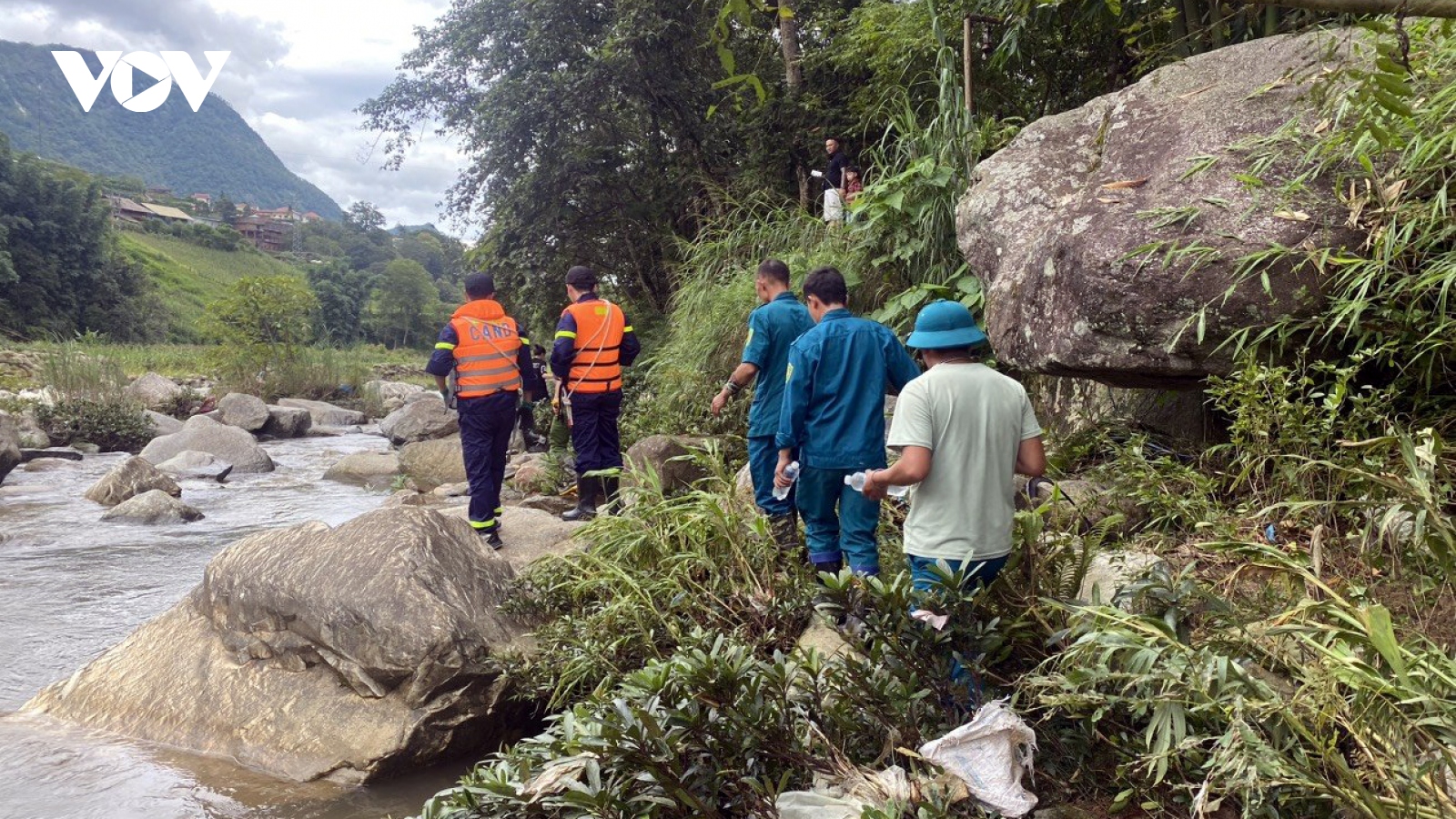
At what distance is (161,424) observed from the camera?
57.4 ft

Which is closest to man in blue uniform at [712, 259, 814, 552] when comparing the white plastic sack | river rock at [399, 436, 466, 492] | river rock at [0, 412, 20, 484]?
the white plastic sack

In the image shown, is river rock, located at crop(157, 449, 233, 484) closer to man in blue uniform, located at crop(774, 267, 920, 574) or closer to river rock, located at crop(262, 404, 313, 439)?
river rock, located at crop(262, 404, 313, 439)

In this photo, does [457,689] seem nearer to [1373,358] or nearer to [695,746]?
[695,746]

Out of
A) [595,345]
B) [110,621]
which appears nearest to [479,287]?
[595,345]

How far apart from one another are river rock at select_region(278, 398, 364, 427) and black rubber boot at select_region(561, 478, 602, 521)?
15.7m

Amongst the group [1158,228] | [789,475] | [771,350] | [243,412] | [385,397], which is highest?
[1158,228]

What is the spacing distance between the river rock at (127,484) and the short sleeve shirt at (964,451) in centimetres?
1060

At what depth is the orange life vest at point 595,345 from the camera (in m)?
6.72

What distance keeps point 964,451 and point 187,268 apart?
225 ft

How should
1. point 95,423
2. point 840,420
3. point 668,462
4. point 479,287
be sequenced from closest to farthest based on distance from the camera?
point 840,420 → point 479,287 → point 668,462 → point 95,423

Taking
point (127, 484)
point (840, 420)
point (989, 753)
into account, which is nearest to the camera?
point (989, 753)

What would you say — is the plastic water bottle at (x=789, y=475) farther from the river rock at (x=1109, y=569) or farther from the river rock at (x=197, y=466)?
the river rock at (x=197, y=466)

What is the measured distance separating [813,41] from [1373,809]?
44.8 feet

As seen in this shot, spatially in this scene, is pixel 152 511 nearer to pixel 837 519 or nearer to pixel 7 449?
pixel 7 449
